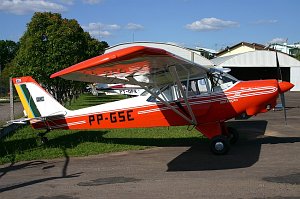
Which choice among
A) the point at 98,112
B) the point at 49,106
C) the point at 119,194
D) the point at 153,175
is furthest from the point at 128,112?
the point at 119,194

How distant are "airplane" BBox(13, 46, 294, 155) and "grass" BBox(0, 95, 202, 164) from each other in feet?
2.24

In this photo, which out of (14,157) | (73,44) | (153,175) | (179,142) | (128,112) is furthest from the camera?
(73,44)

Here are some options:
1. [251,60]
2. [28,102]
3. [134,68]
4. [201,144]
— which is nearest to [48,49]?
[28,102]

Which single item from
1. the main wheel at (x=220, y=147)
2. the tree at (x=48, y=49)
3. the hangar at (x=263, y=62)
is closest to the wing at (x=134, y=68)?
the main wheel at (x=220, y=147)

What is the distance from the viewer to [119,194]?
617cm

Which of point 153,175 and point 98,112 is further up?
point 98,112

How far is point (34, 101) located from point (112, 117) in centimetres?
250

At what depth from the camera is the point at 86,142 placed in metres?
11.9

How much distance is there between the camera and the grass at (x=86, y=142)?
1025cm

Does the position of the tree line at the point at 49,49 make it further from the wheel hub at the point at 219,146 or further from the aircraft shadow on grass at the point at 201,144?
the wheel hub at the point at 219,146

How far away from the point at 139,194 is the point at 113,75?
402 centimetres

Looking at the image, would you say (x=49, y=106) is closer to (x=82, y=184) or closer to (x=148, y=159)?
(x=148, y=159)

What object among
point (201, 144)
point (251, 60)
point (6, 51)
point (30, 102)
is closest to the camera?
point (201, 144)

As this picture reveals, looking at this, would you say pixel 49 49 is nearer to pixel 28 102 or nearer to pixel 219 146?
pixel 28 102
